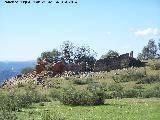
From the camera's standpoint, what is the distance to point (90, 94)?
116ft

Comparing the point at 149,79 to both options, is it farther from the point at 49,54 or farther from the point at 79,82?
the point at 49,54

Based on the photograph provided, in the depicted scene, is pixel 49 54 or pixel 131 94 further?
pixel 49 54

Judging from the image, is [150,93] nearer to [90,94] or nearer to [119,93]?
[119,93]

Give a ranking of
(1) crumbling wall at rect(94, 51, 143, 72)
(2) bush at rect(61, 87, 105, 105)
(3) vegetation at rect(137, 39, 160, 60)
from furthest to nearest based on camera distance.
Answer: (3) vegetation at rect(137, 39, 160, 60) < (1) crumbling wall at rect(94, 51, 143, 72) < (2) bush at rect(61, 87, 105, 105)

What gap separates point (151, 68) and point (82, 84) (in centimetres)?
1587

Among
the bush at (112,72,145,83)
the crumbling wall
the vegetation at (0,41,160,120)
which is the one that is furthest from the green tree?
the bush at (112,72,145,83)

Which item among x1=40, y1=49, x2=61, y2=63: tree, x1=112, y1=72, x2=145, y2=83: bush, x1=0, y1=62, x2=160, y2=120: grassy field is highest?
x1=40, y1=49, x2=61, y2=63: tree

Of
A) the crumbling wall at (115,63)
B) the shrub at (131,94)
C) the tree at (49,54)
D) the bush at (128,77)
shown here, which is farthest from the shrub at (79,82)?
the tree at (49,54)

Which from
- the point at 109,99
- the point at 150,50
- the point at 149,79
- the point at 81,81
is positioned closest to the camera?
the point at 109,99

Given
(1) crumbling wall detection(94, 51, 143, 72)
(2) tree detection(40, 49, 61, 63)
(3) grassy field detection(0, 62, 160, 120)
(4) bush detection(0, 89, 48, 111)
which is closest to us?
(3) grassy field detection(0, 62, 160, 120)

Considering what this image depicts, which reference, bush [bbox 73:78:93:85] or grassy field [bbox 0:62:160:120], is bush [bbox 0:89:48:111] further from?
bush [bbox 73:78:93:85]

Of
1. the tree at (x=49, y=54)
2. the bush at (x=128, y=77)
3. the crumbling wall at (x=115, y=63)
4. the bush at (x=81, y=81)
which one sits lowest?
the bush at (x=81, y=81)

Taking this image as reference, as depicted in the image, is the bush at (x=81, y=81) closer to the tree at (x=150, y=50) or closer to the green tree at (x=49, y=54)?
the green tree at (x=49, y=54)

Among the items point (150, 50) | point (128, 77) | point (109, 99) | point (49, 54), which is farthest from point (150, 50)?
point (109, 99)
